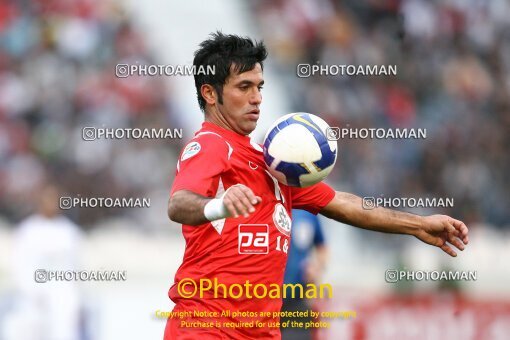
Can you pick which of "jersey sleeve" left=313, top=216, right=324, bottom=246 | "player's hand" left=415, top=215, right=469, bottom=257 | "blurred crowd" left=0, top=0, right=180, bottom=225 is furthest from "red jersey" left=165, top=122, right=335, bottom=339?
"blurred crowd" left=0, top=0, right=180, bottom=225

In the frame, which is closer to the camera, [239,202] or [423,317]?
[239,202]

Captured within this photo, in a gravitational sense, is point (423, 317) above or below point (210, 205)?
above

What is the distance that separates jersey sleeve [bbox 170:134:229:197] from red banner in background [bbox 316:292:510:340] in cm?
508

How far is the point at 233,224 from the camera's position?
4648mm

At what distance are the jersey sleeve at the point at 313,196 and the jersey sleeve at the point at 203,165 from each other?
2.14ft

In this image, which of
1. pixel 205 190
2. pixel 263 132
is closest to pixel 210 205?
pixel 205 190

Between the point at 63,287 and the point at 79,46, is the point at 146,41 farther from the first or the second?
the point at 63,287

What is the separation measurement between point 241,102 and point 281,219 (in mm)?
704

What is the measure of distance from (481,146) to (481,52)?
222cm

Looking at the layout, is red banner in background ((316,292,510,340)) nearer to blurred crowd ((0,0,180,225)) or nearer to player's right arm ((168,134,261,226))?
blurred crowd ((0,0,180,225))

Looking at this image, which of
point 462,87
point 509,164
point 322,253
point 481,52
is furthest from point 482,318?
point 481,52

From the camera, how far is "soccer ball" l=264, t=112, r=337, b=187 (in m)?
4.69

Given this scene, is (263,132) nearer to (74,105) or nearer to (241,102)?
(74,105)

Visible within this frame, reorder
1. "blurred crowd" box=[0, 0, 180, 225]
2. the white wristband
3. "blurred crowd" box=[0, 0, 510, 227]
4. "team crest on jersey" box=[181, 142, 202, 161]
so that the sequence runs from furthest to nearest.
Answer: "blurred crowd" box=[0, 0, 510, 227], "blurred crowd" box=[0, 0, 180, 225], "team crest on jersey" box=[181, 142, 202, 161], the white wristband
